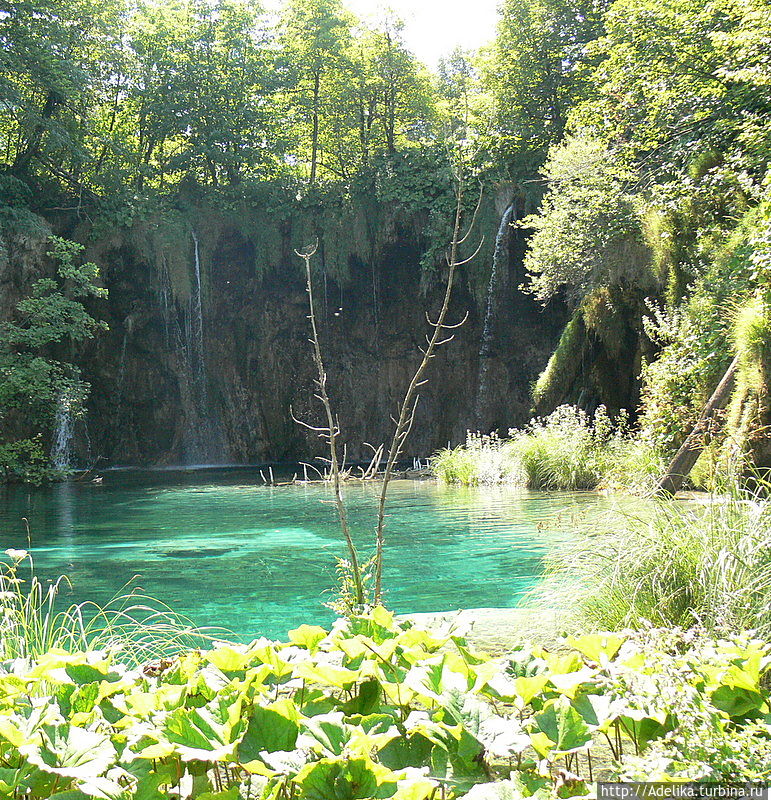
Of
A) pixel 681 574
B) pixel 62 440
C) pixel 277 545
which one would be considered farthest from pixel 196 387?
pixel 681 574

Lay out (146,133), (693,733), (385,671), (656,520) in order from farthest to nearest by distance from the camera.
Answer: (146,133)
(656,520)
(385,671)
(693,733)

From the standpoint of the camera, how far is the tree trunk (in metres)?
8.70

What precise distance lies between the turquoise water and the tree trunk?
2.65 ft

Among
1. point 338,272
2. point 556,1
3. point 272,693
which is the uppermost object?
point 556,1

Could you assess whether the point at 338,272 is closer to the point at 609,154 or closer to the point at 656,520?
the point at 609,154

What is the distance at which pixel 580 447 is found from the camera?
12.8m

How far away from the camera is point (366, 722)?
183cm

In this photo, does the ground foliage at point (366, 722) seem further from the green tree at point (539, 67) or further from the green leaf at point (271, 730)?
the green tree at point (539, 67)

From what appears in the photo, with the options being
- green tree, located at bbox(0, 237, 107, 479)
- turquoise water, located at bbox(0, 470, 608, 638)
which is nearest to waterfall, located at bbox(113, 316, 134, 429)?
green tree, located at bbox(0, 237, 107, 479)

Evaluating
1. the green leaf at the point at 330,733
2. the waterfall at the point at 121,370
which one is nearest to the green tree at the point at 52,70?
the waterfall at the point at 121,370

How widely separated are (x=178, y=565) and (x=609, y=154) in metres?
11.2

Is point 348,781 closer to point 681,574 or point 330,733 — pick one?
point 330,733

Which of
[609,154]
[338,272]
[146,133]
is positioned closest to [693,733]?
[609,154]

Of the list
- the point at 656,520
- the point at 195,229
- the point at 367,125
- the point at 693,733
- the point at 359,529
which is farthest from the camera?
the point at 367,125
